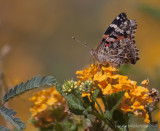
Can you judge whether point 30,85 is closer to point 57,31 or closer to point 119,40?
point 119,40

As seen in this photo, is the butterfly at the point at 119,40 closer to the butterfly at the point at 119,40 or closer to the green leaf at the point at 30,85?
the butterfly at the point at 119,40

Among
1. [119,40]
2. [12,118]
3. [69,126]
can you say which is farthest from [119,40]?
[12,118]

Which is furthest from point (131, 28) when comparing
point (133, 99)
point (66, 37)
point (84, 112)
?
point (66, 37)

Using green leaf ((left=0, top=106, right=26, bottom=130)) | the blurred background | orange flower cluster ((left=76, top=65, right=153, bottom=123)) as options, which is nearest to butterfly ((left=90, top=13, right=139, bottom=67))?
orange flower cluster ((left=76, top=65, right=153, bottom=123))

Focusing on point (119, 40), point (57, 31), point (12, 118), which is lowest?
point (57, 31)

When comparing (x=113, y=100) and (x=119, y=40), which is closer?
(x=113, y=100)

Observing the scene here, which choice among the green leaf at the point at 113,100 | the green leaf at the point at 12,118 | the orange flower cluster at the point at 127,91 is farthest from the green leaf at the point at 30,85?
the green leaf at the point at 113,100

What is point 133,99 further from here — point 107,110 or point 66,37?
point 66,37

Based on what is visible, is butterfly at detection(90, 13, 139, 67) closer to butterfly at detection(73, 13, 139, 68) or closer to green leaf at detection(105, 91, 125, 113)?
butterfly at detection(73, 13, 139, 68)
